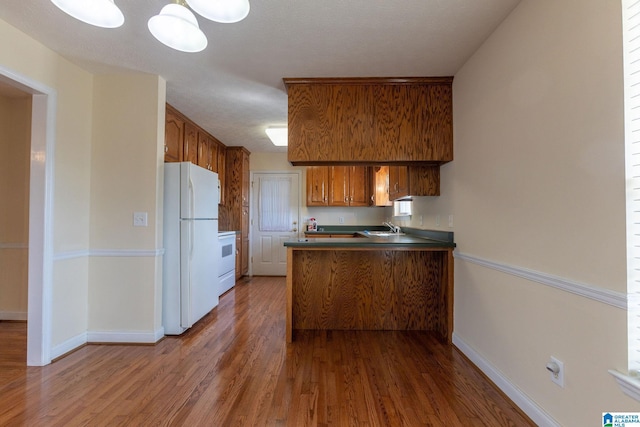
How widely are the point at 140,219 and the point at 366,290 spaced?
2.22 m

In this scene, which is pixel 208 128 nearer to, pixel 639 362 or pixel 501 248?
pixel 501 248

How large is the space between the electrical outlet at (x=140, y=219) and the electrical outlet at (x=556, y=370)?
3017 mm

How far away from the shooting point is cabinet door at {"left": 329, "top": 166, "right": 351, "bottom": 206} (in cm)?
544

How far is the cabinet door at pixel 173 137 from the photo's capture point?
3.28 m

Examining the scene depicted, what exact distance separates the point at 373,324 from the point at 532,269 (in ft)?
5.59

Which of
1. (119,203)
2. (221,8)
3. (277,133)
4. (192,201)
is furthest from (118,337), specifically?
(277,133)

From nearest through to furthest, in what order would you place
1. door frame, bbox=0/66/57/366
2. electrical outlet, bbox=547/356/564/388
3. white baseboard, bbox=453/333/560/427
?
electrical outlet, bbox=547/356/564/388
white baseboard, bbox=453/333/560/427
door frame, bbox=0/66/57/366

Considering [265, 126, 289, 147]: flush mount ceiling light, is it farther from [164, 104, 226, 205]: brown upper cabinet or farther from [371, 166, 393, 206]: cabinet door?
[371, 166, 393, 206]: cabinet door

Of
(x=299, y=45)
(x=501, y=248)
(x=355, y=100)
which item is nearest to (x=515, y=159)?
(x=501, y=248)

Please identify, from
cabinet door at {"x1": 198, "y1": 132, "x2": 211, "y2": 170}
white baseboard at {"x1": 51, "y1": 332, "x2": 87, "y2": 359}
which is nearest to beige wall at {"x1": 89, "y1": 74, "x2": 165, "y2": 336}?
white baseboard at {"x1": 51, "y1": 332, "x2": 87, "y2": 359}

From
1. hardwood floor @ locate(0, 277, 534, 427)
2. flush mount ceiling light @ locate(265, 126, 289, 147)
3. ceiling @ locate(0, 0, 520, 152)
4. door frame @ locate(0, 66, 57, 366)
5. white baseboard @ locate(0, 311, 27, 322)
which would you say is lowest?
hardwood floor @ locate(0, 277, 534, 427)

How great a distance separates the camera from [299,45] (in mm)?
2156

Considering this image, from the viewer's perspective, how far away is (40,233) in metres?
2.22

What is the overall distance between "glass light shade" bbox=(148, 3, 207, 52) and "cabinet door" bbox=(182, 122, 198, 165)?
7.76ft
